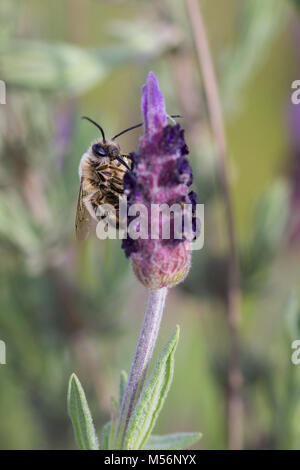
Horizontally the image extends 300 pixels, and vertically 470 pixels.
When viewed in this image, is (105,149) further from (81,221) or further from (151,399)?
(151,399)

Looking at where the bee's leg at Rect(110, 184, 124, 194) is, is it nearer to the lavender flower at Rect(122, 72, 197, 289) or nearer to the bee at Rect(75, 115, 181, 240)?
the bee at Rect(75, 115, 181, 240)

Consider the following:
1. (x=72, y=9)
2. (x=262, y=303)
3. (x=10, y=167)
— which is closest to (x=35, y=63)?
(x=10, y=167)

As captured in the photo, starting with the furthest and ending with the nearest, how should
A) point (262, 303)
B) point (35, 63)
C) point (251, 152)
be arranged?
point (251, 152)
point (262, 303)
point (35, 63)

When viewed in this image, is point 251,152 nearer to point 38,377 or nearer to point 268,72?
point 268,72

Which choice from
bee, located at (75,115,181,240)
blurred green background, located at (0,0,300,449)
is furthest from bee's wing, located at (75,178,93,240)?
blurred green background, located at (0,0,300,449)

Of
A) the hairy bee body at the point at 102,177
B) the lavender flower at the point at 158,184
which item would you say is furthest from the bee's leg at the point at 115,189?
the lavender flower at the point at 158,184

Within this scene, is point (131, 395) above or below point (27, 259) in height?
below

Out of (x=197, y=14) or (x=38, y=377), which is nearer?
(x=197, y=14)
